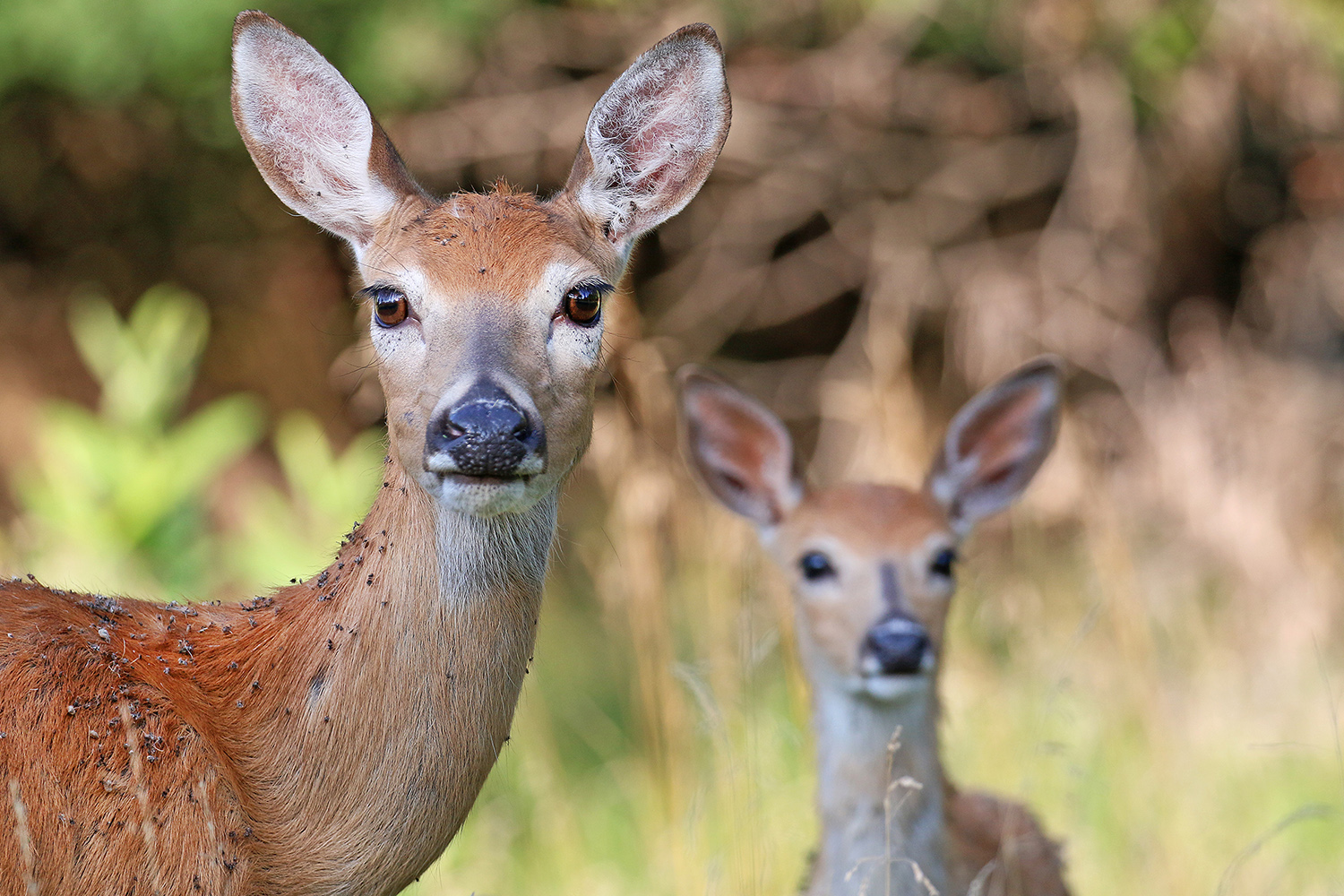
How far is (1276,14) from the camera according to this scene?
7.79 metres

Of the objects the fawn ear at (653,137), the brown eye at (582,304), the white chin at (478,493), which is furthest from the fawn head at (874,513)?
the white chin at (478,493)

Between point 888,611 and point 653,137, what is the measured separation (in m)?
1.66

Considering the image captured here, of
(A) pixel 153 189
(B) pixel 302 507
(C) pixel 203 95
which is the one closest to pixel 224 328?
(A) pixel 153 189

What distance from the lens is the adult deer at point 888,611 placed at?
4363 millimetres

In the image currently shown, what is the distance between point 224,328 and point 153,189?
138 cm

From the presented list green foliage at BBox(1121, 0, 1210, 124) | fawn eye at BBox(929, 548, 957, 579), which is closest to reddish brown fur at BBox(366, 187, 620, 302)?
fawn eye at BBox(929, 548, 957, 579)

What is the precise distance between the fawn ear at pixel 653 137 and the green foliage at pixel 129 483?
296 centimetres

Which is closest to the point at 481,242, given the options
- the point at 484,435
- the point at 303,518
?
the point at 484,435

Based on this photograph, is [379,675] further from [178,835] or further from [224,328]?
[224,328]

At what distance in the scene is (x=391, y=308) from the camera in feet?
10.9

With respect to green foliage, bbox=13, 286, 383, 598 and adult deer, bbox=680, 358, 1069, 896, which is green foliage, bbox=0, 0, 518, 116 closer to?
green foliage, bbox=13, 286, 383, 598

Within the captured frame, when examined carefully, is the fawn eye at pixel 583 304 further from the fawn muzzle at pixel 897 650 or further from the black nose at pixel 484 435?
the fawn muzzle at pixel 897 650

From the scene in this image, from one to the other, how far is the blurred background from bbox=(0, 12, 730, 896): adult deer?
1.58m

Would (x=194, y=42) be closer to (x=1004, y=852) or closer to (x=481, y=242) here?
(x=481, y=242)
